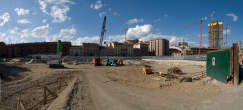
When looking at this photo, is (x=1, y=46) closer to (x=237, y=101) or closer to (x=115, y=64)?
(x=115, y=64)

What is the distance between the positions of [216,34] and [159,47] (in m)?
45.2

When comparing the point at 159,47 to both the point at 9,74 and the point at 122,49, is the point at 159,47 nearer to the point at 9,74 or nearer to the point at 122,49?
the point at 122,49

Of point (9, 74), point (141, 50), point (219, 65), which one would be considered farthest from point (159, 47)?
point (219, 65)

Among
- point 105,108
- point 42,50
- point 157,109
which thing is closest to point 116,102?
point 105,108

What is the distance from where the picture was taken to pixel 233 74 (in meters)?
10.9

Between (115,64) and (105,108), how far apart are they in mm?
36741

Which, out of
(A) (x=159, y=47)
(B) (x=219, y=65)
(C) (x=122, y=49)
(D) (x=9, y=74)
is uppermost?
(A) (x=159, y=47)

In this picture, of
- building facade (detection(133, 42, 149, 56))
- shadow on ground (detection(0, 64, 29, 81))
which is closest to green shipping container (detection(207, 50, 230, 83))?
shadow on ground (detection(0, 64, 29, 81))

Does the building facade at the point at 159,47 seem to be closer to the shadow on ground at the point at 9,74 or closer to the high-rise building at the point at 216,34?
the high-rise building at the point at 216,34

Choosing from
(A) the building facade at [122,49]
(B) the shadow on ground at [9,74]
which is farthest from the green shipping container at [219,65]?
(A) the building facade at [122,49]

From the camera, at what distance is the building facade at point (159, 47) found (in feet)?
410

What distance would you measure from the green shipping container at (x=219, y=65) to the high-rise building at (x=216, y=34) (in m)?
108

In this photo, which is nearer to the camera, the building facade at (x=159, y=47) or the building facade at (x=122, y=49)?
the building facade at (x=122, y=49)

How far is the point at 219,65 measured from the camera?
1288 cm
